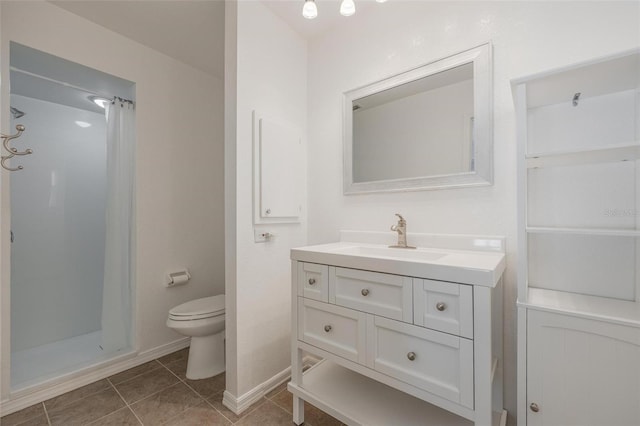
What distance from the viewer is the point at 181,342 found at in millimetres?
2367

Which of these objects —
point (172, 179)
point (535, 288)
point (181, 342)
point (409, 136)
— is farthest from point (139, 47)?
point (535, 288)

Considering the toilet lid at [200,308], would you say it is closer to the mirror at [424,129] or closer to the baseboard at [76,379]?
the baseboard at [76,379]

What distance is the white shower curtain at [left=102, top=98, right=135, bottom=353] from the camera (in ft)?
6.88

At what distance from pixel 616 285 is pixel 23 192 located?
13.1 ft

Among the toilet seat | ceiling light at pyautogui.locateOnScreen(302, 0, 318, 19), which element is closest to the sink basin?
the toilet seat

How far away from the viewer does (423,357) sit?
1.04 metres

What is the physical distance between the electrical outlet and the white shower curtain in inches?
46.2

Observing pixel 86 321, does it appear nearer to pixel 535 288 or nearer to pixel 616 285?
pixel 535 288

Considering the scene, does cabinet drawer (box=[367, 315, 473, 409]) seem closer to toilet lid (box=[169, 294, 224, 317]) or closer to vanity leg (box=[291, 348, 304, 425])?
vanity leg (box=[291, 348, 304, 425])

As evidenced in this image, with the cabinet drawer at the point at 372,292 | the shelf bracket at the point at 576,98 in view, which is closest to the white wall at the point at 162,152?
the cabinet drawer at the point at 372,292

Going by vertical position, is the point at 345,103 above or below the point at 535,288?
above

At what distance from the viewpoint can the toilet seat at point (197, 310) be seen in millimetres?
1866

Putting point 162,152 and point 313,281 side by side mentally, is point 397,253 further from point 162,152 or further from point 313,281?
point 162,152

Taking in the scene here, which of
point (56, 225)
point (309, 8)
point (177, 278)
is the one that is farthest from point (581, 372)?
point (56, 225)
